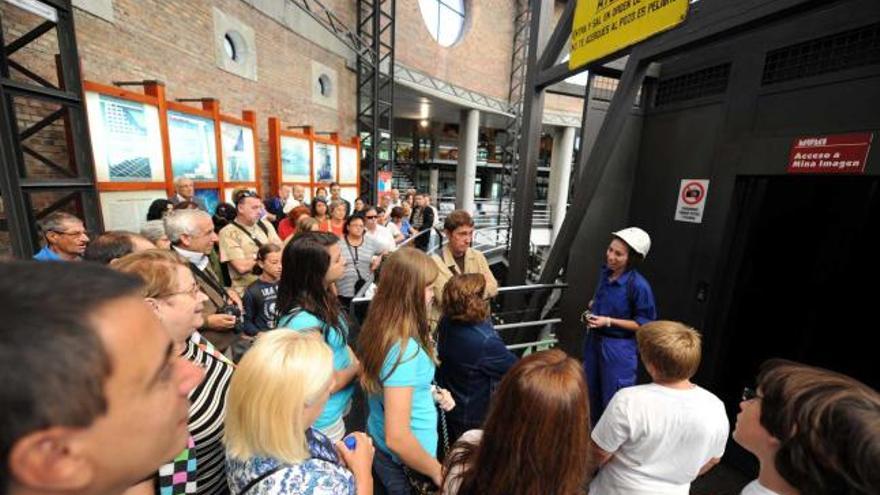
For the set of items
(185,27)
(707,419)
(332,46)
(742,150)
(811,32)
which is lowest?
(707,419)

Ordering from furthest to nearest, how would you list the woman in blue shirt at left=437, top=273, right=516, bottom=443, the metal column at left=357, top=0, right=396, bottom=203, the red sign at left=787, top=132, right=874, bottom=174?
the metal column at left=357, top=0, right=396, bottom=203 → the red sign at left=787, top=132, right=874, bottom=174 → the woman in blue shirt at left=437, top=273, right=516, bottom=443

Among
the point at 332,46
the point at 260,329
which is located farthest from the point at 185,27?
the point at 260,329

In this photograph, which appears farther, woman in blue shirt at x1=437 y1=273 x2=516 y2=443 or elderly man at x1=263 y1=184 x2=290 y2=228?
elderly man at x1=263 y1=184 x2=290 y2=228

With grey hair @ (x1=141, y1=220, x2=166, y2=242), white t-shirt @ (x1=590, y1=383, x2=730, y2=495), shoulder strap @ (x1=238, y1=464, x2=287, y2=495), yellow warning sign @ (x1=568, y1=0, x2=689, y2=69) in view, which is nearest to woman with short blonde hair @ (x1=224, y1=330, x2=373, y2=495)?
shoulder strap @ (x1=238, y1=464, x2=287, y2=495)

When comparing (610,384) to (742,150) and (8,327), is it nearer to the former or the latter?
(742,150)

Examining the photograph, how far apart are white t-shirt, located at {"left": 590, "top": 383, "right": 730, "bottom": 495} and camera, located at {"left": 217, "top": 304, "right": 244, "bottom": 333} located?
2234mm

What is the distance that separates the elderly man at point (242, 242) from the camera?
331 cm

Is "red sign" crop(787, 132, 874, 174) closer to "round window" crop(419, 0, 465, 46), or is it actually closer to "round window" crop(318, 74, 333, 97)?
"round window" crop(318, 74, 333, 97)

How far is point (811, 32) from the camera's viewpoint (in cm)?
220

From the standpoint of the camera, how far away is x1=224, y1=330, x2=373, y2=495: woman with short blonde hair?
0.97 meters

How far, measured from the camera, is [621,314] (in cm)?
263

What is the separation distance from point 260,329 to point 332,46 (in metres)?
10.2

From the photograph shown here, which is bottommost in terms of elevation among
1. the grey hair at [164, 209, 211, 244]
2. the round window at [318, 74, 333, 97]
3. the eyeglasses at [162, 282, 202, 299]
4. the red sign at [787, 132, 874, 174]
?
the eyeglasses at [162, 282, 202, 299]

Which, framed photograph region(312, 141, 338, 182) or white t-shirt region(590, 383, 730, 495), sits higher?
framed photograph region(312, 141, 338, 182)
